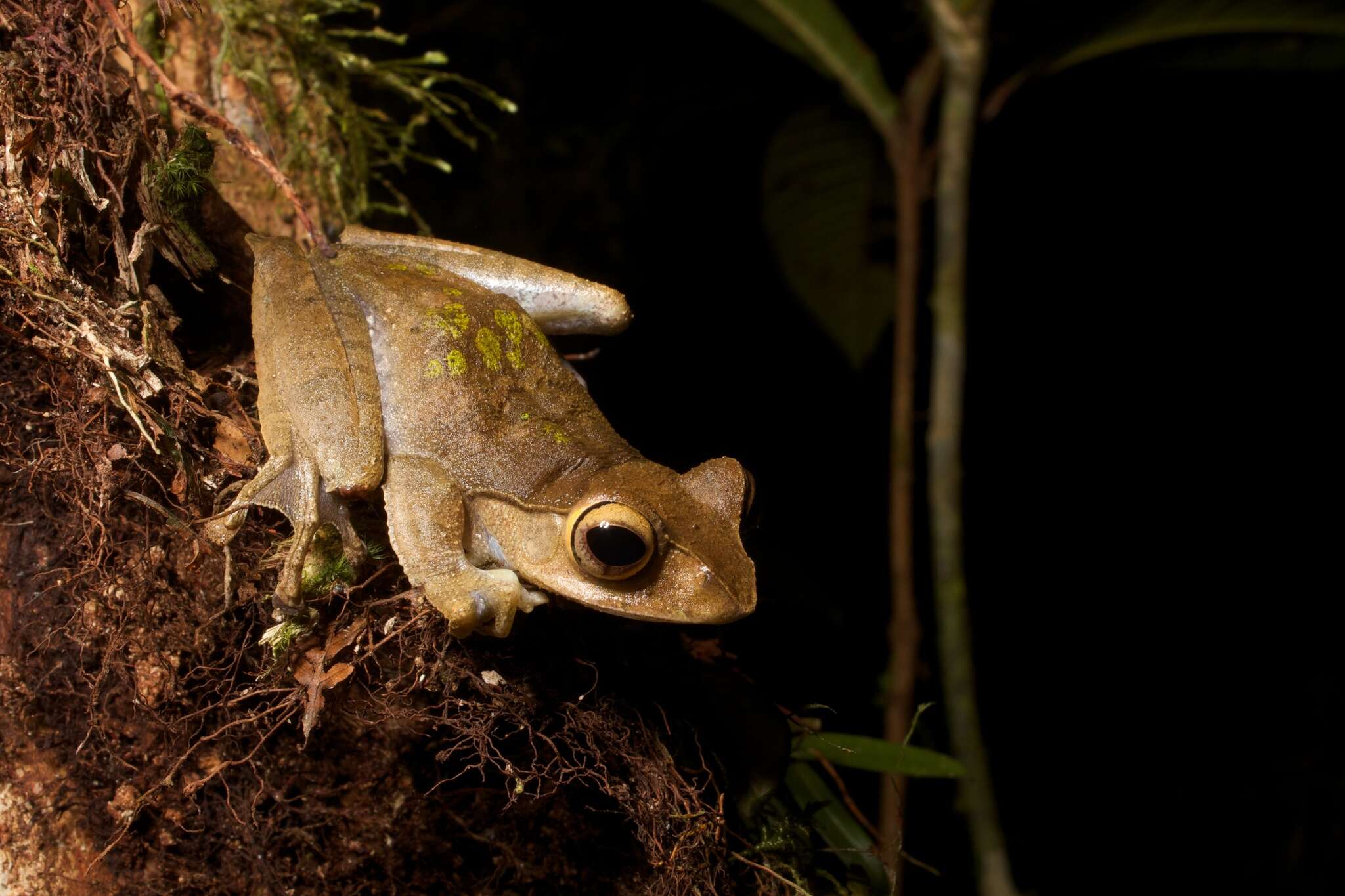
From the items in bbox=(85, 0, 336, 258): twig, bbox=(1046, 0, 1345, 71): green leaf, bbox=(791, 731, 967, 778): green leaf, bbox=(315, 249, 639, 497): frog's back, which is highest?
bbox=(1046, 0, 1345, 71): green leaf

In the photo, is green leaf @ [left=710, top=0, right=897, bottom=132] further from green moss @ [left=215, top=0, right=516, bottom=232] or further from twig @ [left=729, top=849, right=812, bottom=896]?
twig @ [left=729, top=849, right=812, bottom=896]

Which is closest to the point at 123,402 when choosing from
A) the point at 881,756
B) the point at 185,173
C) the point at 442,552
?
the point at 185,173

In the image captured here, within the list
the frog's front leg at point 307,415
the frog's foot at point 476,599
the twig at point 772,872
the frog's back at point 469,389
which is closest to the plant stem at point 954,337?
the twig at point 772,872

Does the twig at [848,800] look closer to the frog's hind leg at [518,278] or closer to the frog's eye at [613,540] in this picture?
the frog's eye at [613,540]

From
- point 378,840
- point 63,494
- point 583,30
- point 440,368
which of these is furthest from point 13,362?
point 583,30

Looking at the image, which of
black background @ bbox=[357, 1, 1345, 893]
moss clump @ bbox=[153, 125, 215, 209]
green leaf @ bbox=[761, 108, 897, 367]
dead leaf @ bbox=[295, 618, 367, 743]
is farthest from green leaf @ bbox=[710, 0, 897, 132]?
dead leaf @ bbox=[295, 618, 367, 743]

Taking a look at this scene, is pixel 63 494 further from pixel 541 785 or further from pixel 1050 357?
pixel 1050 357

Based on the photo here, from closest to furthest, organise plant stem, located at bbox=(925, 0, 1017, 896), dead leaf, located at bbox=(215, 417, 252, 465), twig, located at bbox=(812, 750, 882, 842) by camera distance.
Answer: dead leaf, located at bbox=(215, 417, 252, 465) < twig, located at bbox=(812, 750, 882, 842) < plant stem, located at bbox=(925, 0, 1017, 896)
